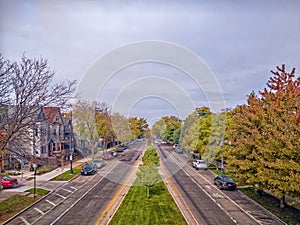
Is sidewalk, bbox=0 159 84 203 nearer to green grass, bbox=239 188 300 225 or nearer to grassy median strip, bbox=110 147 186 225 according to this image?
grassy median strip, bbox=110 147 186 225

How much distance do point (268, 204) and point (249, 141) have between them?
5.31m

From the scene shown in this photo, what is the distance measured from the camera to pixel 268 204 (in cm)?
2019

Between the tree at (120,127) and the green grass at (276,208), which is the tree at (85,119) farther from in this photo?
the green grass at (276,208)

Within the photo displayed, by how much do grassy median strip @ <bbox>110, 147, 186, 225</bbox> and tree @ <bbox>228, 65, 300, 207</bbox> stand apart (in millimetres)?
5424

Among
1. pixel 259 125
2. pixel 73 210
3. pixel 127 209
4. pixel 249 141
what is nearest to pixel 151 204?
pixel 127 209

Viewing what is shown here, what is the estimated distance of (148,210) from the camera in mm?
18500

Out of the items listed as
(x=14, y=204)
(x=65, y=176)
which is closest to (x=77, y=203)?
(x=14, y=204)

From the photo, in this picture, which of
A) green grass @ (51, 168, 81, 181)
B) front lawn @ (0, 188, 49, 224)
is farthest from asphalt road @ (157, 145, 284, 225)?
green grass @ (51, 168, 81, 181)

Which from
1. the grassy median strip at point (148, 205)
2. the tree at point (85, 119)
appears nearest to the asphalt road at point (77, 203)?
the grassy median strip at point (148, 205)

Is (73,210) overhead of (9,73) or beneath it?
beneath

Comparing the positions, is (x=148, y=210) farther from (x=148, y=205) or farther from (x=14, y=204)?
(x=14, y=204)

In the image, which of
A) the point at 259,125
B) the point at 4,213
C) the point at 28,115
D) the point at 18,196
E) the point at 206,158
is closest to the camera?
the point at 28,115

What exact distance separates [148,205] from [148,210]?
1.17m

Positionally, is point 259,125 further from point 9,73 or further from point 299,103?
point 9,73
